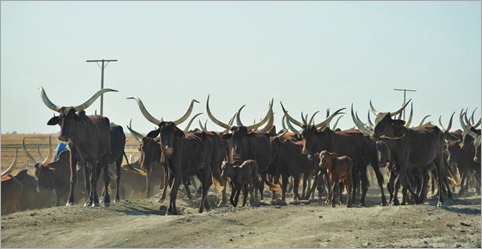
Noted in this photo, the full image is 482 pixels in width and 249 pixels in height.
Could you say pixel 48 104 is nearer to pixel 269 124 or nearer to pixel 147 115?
pixel 147 115

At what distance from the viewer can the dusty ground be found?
47.4ft

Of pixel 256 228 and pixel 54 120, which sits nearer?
pixel 256 228

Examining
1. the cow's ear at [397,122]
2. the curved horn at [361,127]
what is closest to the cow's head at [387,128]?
the cow's ear at [397,122]

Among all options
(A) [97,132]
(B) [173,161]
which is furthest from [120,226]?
(A) [97,132]

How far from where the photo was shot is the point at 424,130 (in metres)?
21.2

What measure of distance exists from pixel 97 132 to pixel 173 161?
235 centimetres

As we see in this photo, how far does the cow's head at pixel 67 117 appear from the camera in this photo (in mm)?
19438

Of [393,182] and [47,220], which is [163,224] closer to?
[47,220]

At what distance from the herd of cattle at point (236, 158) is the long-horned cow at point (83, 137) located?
0.02 meters

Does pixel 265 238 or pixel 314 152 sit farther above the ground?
pixel 314 152

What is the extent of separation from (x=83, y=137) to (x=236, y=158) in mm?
3830

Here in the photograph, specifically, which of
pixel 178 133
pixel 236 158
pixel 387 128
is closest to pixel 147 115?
pixel 178 133

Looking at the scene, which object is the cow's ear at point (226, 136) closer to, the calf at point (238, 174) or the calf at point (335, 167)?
the calf at point (238, 174)

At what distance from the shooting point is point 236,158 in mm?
21766
